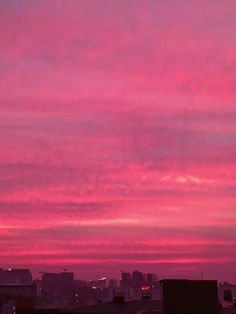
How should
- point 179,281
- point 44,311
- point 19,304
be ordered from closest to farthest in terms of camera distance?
point 179,281, point 44,311, point 19,304

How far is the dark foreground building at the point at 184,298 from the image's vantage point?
6091cm

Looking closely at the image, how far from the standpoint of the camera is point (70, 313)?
80.8 meters

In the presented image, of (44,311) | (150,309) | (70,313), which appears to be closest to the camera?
(150,309)

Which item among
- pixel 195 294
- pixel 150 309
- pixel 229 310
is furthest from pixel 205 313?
pixel 150 309

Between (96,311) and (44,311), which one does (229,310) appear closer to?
(96,311)

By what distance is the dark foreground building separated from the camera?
6091 cm

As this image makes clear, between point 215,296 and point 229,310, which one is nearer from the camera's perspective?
point 215,296

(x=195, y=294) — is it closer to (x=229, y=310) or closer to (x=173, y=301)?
(x=173, y=301)

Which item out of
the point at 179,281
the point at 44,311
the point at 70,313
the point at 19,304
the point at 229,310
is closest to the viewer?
the point at 179,281

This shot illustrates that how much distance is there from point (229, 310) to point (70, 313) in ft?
65.3

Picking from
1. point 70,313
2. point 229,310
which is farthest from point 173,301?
point 70,313

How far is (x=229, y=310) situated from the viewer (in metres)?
69.1

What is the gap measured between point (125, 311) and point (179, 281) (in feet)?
56.3

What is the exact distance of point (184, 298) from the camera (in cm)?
6122
